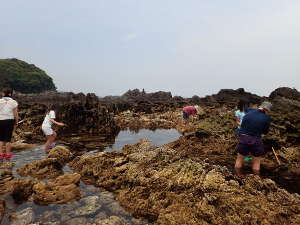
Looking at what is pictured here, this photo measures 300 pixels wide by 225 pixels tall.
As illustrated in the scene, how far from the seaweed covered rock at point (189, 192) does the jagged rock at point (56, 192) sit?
3.37ft

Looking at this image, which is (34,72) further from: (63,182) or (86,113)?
(63,182)

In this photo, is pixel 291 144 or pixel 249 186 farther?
pixel 291 144

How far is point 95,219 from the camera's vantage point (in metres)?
5.50

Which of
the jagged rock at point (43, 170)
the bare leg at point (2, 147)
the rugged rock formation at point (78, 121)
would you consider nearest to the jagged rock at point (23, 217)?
the jagged rock at point (43, 170)

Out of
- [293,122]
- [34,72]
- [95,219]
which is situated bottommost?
[95,219]

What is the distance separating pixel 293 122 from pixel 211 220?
28.4ft

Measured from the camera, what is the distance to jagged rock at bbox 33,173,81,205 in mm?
6305

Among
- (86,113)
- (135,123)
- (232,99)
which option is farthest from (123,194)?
(232,99)

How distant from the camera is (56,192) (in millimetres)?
6512

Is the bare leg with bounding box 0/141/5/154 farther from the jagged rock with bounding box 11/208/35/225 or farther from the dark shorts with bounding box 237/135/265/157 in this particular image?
the dark shorts with bounding box 237/135/265/157

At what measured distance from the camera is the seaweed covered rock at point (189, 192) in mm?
5242

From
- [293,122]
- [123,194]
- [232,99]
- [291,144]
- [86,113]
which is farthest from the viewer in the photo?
[232,99]

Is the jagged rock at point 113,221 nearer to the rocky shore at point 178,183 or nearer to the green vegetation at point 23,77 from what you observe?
the rocky shore at point 178,183

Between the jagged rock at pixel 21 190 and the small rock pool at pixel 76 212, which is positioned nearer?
the small rock pool at pixel 76 212
